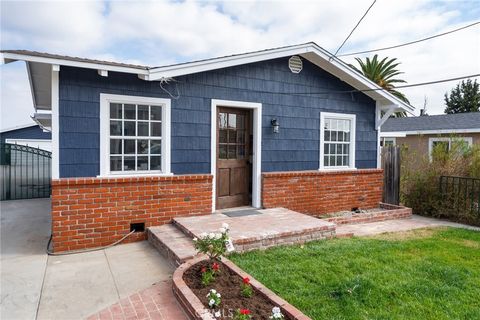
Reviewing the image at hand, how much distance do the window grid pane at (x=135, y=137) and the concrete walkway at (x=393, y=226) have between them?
3729 mm

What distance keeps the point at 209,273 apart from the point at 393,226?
5039 mm

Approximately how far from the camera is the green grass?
10.3 feet

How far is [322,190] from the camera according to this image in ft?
25.3

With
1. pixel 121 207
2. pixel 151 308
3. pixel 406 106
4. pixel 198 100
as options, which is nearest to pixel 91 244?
pixel 121 207

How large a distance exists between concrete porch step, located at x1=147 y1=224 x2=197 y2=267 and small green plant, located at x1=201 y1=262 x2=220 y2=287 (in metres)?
0.61

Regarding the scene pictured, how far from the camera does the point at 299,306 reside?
3.12 m

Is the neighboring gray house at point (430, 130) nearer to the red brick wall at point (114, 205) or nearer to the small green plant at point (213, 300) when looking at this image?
the red brick wall at point (114, 205)

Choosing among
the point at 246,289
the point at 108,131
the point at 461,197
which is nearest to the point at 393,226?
the point at 461,197

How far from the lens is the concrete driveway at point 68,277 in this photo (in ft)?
10.8

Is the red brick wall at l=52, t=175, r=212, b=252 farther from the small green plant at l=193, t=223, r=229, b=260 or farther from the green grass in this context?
the small green plant at l=193, t=223, r=229, b=260

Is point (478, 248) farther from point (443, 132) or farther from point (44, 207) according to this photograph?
point (443, 132)

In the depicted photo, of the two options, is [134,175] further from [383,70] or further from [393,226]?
[383,70]

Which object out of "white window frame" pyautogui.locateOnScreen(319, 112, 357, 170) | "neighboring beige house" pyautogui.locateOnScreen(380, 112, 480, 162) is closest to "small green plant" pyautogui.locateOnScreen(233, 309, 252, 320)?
"white window frame" pyautogui.locateOnScreen(319, 112, 357, 170)

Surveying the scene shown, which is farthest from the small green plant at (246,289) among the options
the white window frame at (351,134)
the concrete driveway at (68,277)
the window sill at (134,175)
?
the white window frame at (351,134)
